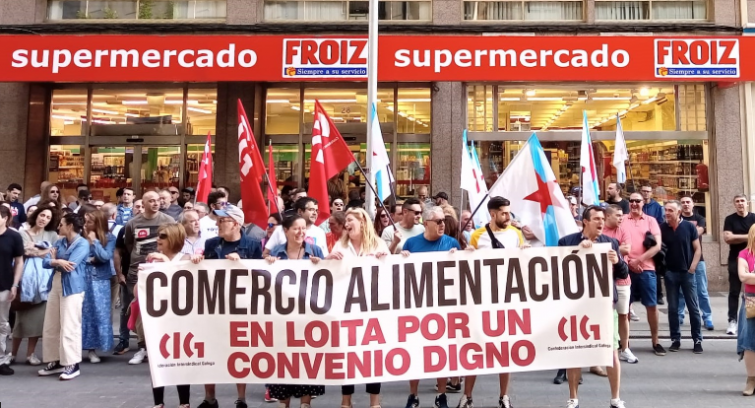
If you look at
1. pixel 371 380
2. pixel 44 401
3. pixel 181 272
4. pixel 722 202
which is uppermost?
pixel 722 202

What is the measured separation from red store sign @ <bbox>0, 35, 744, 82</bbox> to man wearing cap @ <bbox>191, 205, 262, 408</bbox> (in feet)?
23.1

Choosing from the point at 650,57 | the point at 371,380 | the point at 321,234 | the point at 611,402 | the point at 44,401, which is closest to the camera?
the point at 371,380

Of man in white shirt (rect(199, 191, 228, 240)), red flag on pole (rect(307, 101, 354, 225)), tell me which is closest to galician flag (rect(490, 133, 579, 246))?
red flag on pole (rect(307, 101, 354, 225))

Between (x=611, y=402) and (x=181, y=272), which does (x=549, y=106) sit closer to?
(x=611, y=402)

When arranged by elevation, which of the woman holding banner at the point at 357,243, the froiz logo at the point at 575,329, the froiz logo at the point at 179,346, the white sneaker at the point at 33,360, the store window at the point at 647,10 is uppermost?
the store window at the point at 647,10

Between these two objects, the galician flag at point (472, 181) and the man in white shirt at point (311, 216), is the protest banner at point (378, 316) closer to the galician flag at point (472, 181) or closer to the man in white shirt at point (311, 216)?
the man in white shirt at point (311, 216)

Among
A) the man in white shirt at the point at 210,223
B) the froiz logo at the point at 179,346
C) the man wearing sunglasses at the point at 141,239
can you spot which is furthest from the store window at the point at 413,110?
the froiz logo at the point at 179,346

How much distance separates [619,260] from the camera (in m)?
5.72

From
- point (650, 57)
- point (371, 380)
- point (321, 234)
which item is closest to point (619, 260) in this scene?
point (371, 380)

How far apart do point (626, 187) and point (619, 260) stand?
871 cm

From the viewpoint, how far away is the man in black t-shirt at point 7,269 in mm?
A: 7186

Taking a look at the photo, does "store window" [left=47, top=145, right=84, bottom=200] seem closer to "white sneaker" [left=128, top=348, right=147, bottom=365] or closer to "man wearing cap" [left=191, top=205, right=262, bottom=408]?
"white sneaker" [left=128, top=348, right=147, bottom=365]

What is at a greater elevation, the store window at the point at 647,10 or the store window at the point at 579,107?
the store window at the point at 647,10

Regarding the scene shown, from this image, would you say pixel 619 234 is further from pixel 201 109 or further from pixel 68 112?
pixel 68 112
